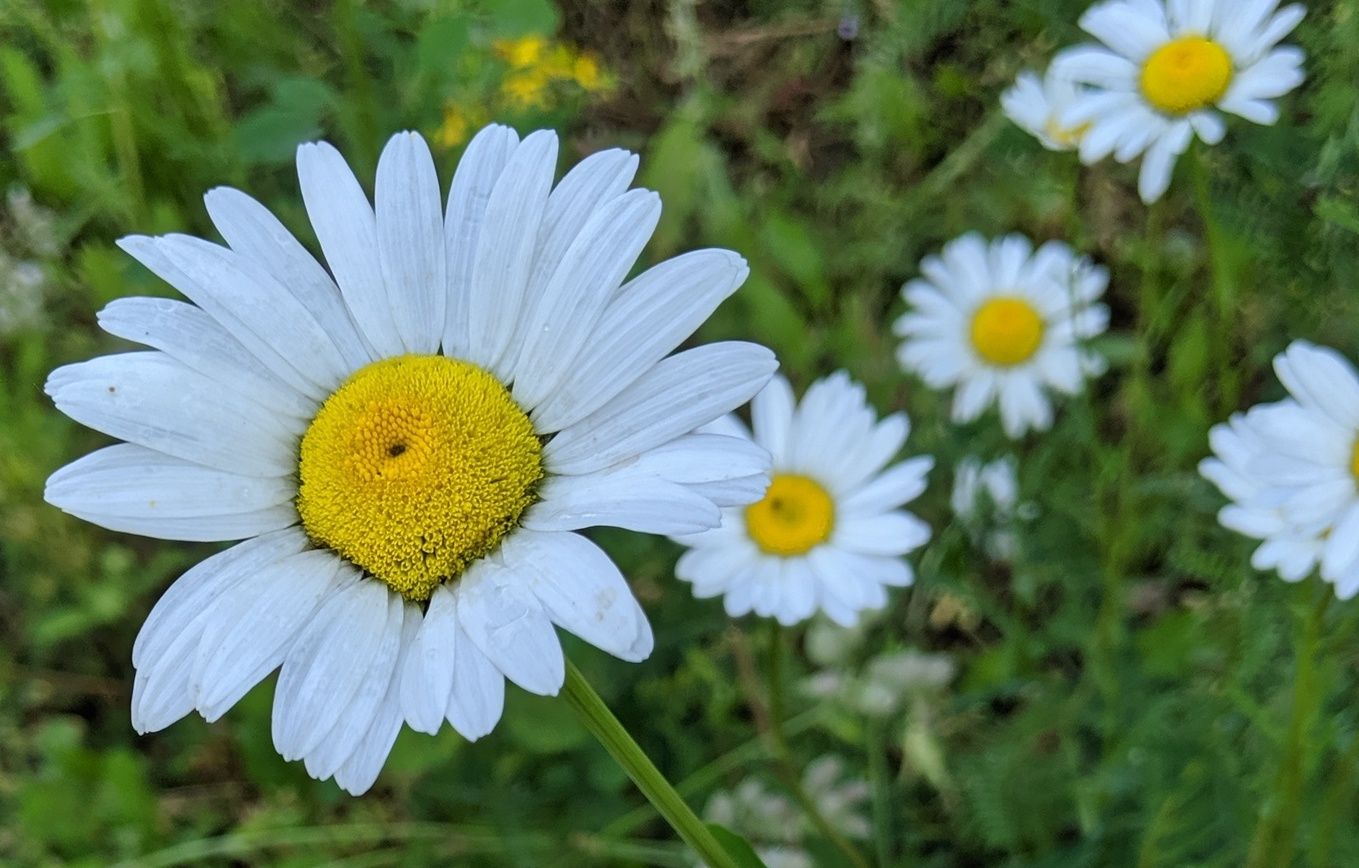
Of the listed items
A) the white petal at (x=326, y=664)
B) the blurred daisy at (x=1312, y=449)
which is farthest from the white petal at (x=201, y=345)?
the blurred daisy at (x=1312, y=449)

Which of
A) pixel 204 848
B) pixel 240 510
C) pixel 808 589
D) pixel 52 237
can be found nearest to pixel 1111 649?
pixel 808 589

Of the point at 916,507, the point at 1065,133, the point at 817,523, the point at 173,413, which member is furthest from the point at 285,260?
the point at 916,507

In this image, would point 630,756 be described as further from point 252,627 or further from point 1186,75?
point 1186,75

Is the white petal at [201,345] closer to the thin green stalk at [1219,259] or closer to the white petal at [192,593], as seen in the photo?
the white petal at [192,593]

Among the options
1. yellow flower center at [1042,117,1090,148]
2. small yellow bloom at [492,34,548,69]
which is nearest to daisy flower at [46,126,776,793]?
yellow flower center at [1042,117,1090,148]

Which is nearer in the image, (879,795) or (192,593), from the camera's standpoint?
(192,593)

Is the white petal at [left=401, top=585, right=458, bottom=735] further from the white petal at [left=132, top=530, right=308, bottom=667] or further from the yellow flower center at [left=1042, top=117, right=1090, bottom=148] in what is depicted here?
the yellow flower center at [left=1042, top=117, right=1090, bottom=148]

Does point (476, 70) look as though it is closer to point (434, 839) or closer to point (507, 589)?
point (507, 589)
